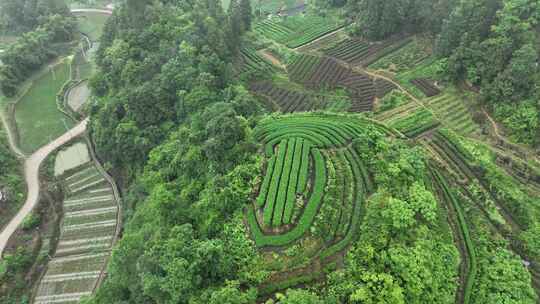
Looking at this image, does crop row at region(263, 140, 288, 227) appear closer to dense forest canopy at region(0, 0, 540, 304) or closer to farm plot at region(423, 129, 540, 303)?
dense forest canopy at region(0, 0, 540, 304)

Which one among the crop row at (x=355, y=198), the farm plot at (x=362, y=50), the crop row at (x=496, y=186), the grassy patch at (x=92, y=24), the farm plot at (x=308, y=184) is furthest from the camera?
the grassy patch at (x=92, y=24)

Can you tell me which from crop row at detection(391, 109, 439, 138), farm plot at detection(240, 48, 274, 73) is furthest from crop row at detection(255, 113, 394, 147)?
farm plot at detection(240, 48, 274, 73)

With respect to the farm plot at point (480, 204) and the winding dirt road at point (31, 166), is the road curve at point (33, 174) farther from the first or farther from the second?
the farm plot at point (480, 204)

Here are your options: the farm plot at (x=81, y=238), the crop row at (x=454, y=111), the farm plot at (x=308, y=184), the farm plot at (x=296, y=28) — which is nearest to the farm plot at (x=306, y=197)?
the farm plot at (x=308, y=184)

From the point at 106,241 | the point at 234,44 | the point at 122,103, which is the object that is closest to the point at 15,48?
the point at 122,103

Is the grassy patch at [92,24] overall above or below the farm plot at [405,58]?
below

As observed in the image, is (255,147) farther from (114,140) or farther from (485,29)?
(485,29)
